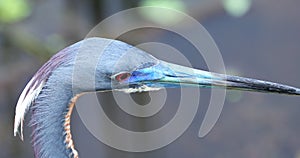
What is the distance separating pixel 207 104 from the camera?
12.6 ft

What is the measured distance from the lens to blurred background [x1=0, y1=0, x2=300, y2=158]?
3.80 meters

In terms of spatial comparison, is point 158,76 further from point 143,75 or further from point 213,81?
point 213,81

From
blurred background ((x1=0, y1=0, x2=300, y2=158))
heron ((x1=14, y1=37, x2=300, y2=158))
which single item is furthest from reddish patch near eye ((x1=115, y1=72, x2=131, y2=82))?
blurred background ((x1=0, y1=0, x2=300, y2=158))

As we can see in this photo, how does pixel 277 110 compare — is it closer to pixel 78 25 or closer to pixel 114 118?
pixel 114 118

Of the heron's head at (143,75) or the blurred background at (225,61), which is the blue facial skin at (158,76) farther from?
the blurred background at (225,61)

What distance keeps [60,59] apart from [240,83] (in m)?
0.48

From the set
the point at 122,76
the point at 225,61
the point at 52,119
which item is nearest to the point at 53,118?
the point at 52,119

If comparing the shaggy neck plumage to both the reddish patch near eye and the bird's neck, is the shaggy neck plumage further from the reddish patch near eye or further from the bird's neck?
the reddish patch near eye

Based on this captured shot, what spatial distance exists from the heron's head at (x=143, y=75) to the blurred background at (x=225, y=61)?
1.48 metres

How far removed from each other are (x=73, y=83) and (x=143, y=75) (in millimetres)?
190

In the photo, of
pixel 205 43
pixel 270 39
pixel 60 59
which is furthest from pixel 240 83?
pixel 270 39

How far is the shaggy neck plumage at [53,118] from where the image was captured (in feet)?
6.61

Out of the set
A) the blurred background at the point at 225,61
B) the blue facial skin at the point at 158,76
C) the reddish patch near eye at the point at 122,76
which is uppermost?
the blurred background at the point at 225,61

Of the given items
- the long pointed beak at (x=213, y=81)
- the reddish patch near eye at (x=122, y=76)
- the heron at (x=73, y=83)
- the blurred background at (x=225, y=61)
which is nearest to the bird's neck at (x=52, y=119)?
the heron at (x=73, y=83)
